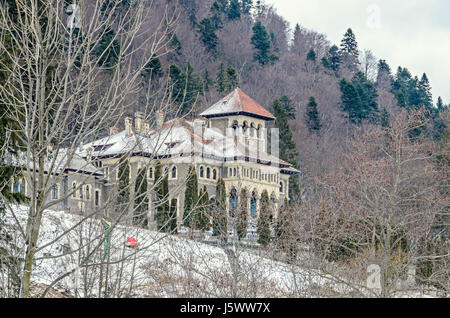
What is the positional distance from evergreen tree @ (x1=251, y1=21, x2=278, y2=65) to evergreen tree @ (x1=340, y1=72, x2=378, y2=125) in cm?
1472

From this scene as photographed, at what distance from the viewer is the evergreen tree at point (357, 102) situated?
3226 inches

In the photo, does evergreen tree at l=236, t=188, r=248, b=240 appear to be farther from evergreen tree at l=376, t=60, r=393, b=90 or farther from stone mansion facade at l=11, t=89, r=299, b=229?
evergreen tree at l=376, t=60, r=393, b=90

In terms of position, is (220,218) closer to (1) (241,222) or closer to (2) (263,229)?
(1) (241,222)

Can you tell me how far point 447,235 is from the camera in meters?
42.2

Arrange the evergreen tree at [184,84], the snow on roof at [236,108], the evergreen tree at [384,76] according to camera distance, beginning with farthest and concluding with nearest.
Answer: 1. the evergreen tree at [384,76]
2. the evergreen tree at [184,84]
3. the snow on roof at [236,108]

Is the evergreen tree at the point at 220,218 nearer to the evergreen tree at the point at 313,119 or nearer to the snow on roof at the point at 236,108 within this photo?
the snow on roof at the point at 236,108

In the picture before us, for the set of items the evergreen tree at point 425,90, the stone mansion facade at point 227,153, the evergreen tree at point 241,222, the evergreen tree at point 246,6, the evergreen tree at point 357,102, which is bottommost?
the evergreen tree at point 241,222

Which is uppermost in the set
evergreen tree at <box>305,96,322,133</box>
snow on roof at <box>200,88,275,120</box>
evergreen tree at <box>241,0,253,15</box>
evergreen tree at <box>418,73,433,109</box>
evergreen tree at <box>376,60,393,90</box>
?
evergreen tree at <box>241,0,253,15</box>

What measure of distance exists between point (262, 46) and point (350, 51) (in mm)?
20355

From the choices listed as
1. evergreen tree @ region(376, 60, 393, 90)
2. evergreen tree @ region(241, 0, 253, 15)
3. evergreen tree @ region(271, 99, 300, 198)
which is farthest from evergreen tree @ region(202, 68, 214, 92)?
evergreen tree @ region(241, 0, 253, 15)

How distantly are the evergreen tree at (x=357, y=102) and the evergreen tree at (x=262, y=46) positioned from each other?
14.7 metres

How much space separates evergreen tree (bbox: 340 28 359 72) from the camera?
348 feet

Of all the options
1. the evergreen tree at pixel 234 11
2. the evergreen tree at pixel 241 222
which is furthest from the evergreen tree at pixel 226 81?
the evergreen tree at pixel 241 222
